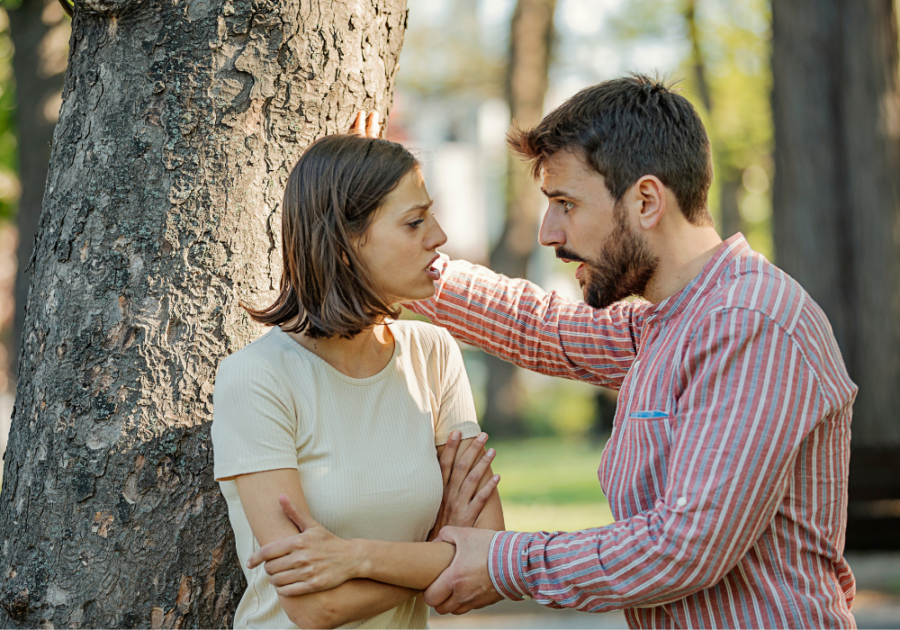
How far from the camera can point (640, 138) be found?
2.54 meters

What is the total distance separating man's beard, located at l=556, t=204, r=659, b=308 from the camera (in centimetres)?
256

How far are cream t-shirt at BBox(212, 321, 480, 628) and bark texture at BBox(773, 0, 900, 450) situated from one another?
729 cm

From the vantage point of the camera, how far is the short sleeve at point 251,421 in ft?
6.97

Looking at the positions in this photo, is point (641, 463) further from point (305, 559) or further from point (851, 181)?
point (851, 181)

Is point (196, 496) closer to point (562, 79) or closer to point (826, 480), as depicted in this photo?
point (826, 480)

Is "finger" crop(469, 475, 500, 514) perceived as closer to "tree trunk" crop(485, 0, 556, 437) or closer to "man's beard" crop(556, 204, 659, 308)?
"man's beard" crop(556, 204, 659, 308)

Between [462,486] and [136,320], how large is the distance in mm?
1047

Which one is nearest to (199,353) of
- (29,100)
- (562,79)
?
(29,100)

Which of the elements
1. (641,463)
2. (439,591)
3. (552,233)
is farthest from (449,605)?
(552,233)

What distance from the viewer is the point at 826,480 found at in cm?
223

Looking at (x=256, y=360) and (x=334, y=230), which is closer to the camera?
(x=256, y=360)

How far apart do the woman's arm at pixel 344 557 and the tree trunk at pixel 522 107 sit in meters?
12.8

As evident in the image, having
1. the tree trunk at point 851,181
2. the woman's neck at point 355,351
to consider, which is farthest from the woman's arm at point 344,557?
the tree trunk at point 851,181

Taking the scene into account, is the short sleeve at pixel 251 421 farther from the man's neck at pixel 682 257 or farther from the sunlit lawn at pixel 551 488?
the sunlit lawn at pixel 551 488
